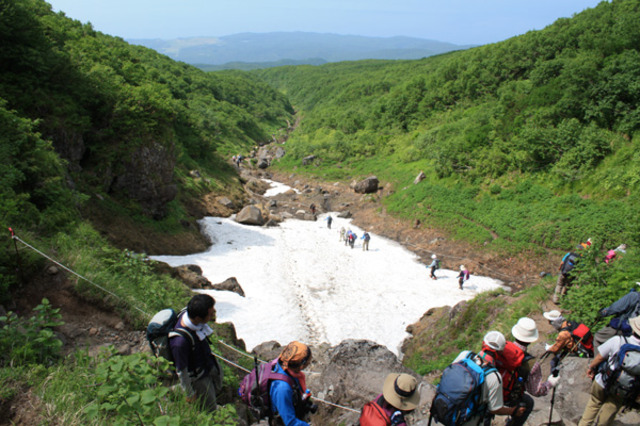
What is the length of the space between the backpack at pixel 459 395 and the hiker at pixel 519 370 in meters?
0.84

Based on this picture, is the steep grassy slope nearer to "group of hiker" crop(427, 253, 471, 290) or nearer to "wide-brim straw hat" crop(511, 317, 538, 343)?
"group of hiker" crop(427, 253, 471, 290)

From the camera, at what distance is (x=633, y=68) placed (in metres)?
21.4

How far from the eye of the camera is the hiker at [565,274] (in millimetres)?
9453

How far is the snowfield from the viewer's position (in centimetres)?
1410

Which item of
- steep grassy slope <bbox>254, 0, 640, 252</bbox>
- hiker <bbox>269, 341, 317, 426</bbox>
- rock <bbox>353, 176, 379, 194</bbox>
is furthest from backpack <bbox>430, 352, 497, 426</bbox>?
rock <bbox>353, 176, 379, 194</bbox>

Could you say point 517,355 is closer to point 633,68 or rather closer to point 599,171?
point 599,171

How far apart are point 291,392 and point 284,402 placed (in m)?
0.12

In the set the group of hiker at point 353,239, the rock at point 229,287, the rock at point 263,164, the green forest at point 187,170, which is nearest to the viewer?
the green forest at point 187,170

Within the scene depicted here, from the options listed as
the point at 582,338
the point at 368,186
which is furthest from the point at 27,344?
the point at 368,186

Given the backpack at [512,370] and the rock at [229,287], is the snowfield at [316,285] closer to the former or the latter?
the rock at [229,287]

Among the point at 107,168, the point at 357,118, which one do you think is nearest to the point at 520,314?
the point at 107,168

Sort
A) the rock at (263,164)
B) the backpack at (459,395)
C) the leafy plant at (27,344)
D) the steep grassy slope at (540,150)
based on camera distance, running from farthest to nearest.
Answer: the rock at (263,164) < the steep grassy slope at (540,150) < the leafy plant at (27,344) < the backpack at (459,395)

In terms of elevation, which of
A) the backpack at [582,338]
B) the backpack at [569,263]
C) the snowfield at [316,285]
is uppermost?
the backpack at [569,263]

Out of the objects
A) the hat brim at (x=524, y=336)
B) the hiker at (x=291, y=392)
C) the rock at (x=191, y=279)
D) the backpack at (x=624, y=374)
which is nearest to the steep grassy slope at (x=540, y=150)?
the backpack at (x=624, y=374)
